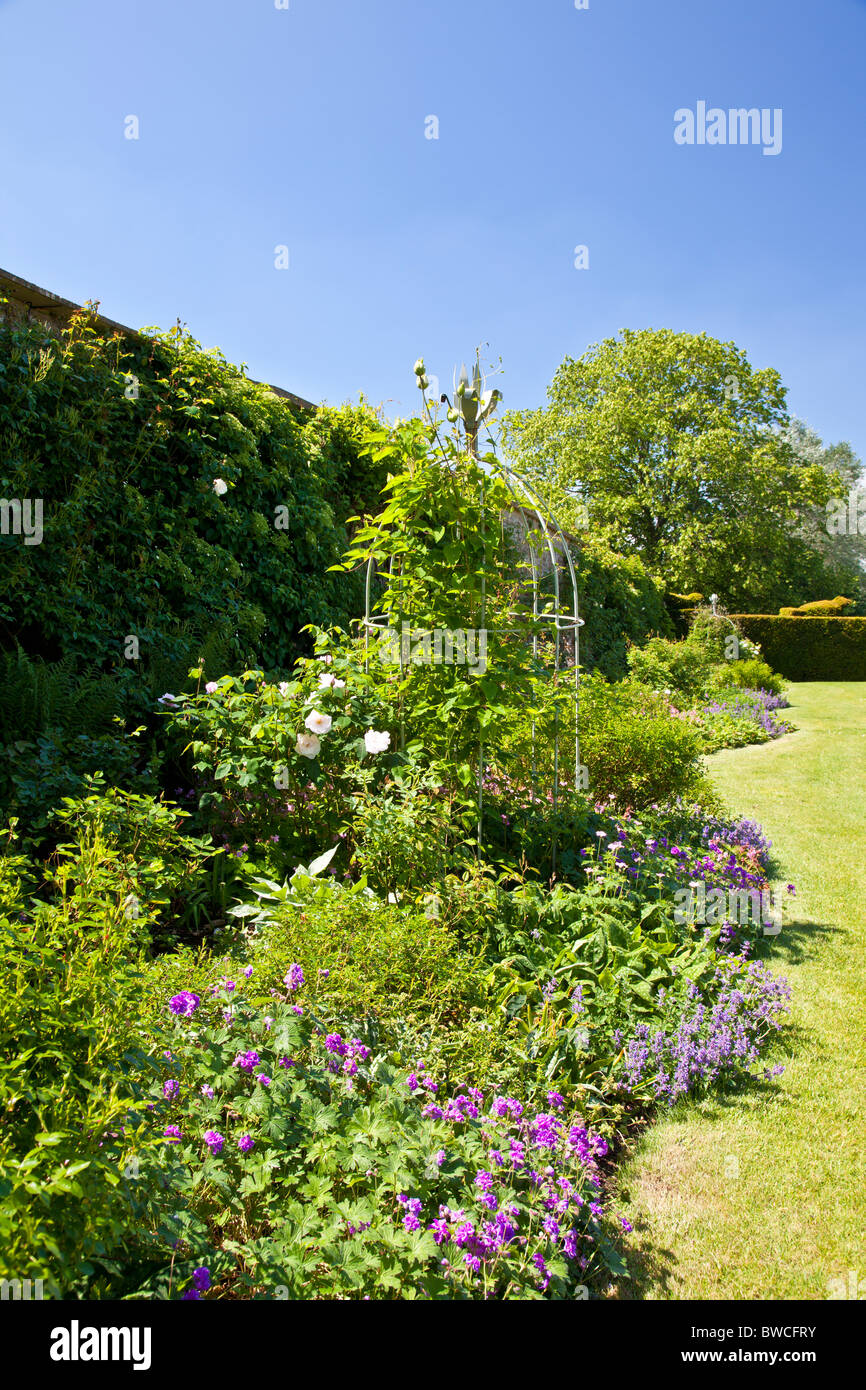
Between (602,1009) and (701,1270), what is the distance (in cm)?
99

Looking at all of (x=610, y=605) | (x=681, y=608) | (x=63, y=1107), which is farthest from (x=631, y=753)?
(x=681, y=608)

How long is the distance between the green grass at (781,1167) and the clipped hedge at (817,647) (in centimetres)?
2170

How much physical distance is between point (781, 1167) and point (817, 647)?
82.3ft

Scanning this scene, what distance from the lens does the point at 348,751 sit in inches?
153

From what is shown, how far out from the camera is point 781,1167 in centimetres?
262

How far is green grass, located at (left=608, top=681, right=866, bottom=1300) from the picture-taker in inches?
86.0

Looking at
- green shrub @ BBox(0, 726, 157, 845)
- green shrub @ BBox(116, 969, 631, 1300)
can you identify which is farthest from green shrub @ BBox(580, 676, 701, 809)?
green shrub @ BBox(116, 969, 631, 1300)

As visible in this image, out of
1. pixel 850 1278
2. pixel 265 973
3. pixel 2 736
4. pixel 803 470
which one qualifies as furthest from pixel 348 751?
pixel 803 470

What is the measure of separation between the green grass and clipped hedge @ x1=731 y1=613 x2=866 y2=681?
71.2 feet

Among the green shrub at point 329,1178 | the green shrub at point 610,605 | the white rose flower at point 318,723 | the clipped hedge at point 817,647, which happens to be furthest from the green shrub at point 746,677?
the green shrub at point 329,1178

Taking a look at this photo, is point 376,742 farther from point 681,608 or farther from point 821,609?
point 821,609

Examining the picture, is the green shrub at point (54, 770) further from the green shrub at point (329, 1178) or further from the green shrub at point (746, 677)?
the green shrub at point (746, 677)

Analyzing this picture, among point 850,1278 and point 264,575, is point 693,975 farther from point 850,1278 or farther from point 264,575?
point 264,575
